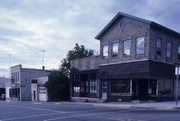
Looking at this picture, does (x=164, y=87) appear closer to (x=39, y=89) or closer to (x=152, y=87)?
(x=152, y=87)

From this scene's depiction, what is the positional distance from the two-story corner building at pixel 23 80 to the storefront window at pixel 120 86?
24.4 m

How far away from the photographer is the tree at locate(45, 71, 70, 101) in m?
32.1

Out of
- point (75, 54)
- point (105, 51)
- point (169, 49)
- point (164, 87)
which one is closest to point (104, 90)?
point (105, 51)

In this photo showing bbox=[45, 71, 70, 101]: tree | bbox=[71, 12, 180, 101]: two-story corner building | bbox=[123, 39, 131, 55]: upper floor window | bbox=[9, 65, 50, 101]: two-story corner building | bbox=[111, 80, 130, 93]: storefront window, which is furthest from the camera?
bbox=[9, 65, 50, 101]: two-story corner building

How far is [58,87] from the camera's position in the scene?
31.8 m

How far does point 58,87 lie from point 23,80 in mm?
15948

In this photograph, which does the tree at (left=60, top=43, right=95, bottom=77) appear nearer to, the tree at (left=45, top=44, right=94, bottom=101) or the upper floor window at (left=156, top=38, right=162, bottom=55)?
the tree at (left=45, top=44, right=94, bottom=101)

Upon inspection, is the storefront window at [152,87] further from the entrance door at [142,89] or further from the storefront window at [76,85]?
the storefront window at [76,85]

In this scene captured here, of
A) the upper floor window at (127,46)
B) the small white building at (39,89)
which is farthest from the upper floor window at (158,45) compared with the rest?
the small white building at (39,89)

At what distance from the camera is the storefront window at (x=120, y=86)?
871 inches

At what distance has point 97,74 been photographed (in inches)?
1008

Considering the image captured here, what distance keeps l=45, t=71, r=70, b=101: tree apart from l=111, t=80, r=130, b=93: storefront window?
1058cm

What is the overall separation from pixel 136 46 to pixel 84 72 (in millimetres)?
9000

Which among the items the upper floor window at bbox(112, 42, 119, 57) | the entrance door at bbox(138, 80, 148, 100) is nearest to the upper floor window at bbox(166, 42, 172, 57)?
the entrance door at bbox(138, 80, 148, 100)
